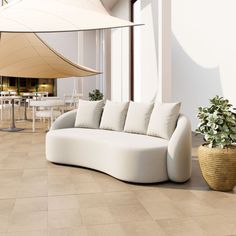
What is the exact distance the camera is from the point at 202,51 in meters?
6.73

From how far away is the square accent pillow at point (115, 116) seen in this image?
179 inches

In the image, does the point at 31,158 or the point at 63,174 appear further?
the point at 31,158

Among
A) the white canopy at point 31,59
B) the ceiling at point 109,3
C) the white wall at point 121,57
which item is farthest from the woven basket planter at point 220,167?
the ceiling at point 109,3

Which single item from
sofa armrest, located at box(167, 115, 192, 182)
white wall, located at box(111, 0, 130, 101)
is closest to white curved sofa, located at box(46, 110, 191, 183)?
sofa armrest, located at box(167, 115, 192, 182)

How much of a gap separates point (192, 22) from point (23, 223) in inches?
222

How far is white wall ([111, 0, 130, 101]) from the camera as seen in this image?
1086cm

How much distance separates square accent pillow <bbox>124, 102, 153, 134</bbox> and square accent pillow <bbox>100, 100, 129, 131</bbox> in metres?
0.17

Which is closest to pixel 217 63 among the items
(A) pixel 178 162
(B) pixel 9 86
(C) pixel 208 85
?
(C) pixel 208 85

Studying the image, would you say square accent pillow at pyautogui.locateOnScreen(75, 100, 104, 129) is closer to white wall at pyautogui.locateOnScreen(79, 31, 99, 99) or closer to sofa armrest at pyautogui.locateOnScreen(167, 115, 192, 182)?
sofa armrest at pyautogui.locateOnScreen(167, 115, 192, 182)

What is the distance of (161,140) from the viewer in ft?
12.7

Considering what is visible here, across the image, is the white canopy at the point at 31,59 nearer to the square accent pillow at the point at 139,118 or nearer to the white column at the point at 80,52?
the square accent pillow at the point at 139,118

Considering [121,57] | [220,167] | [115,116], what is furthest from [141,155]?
[121,57]

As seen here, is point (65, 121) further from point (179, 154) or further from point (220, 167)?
point (220, 167)

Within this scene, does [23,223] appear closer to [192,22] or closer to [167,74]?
[167,74]
